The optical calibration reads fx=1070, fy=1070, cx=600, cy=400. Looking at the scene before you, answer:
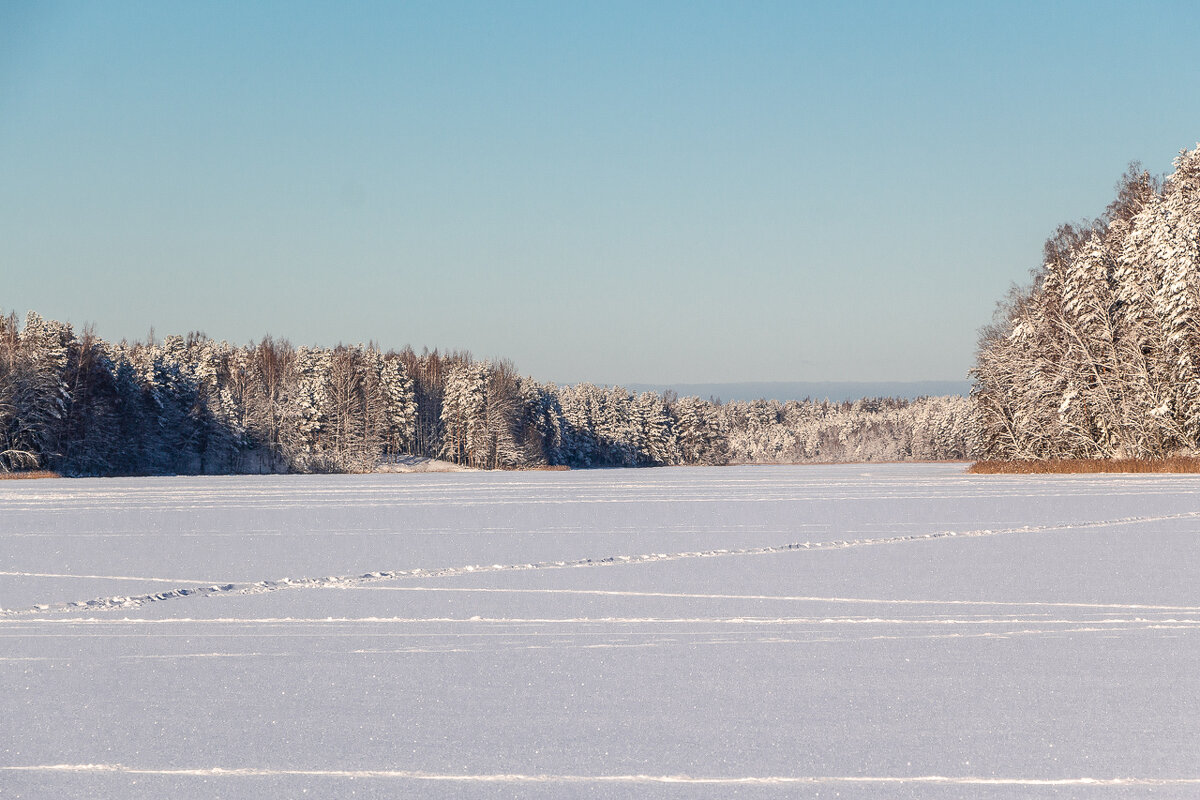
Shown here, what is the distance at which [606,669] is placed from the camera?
7.32 metres

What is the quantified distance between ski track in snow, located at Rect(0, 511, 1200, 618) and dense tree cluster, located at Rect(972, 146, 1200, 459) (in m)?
25.3

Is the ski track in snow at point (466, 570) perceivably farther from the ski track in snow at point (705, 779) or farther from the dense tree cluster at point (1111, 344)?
the dense tree cluster at point (1111, 344)

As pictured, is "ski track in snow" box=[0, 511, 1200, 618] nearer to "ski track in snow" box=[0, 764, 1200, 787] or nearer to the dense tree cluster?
"ski track in snow" box=[0, 764, 1200, 787]

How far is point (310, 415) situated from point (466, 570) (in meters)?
79.6

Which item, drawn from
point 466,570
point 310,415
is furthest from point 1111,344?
point 310,415

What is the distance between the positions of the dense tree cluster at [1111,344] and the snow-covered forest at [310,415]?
140ft

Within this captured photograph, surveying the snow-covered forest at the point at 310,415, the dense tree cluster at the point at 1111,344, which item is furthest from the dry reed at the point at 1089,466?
the snow-covered forest at the point at 310,415

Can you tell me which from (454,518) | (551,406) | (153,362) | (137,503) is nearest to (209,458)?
(153,362)

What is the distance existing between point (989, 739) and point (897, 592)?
5.17m

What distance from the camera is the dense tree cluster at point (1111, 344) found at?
39625 mm

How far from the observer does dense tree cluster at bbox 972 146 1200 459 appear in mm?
39625

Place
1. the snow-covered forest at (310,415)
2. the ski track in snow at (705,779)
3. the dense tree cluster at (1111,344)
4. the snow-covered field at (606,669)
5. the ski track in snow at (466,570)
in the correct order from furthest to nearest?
the snow-covered forest at (310,415)
the dense tree cluster at (1111,344)
the ski track in snow at (466,570)
the snow-covered field at (606,669)
the ski track in snow at (705,779)

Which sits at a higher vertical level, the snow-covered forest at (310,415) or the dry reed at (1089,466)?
the snow-covered forest at (310,415)

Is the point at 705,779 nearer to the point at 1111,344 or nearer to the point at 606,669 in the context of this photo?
the point at 606,669
